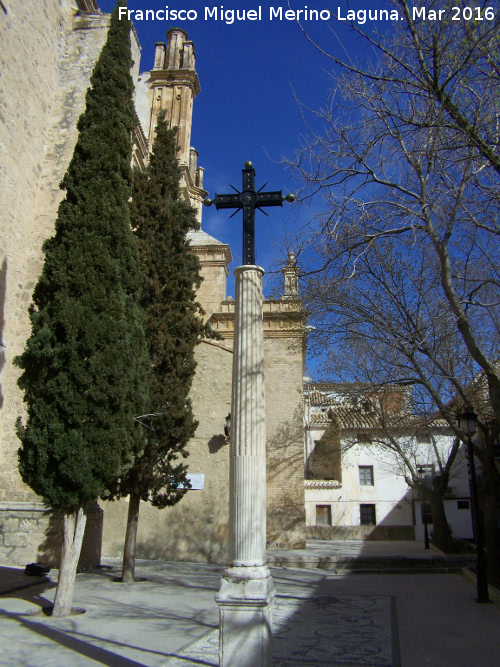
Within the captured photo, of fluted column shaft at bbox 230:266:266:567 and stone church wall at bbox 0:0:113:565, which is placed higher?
stone church wall at bbox 0:0:113:565

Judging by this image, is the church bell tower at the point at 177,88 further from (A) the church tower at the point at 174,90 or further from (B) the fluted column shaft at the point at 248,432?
(B) the fluted column shaft at the point at 248,432

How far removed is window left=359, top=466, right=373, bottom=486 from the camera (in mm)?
25172

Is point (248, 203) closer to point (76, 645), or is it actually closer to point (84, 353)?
point (84, 353)

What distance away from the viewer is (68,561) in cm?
650

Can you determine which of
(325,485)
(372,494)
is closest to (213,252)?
(325,485)

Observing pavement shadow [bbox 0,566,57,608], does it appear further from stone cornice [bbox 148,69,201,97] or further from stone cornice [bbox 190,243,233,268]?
stone cornice [bbox 148,69,201,97]

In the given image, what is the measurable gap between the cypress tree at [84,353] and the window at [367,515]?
19.7 m

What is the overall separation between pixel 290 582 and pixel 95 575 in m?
3.58

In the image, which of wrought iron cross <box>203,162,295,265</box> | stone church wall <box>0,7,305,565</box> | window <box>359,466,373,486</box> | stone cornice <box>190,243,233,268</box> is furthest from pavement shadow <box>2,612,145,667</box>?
window <box>359,466,373,486</box>

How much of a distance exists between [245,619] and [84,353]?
12.9 ft

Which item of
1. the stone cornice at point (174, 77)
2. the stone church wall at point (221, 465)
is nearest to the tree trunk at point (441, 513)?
the stone church wall at point (221, 465)

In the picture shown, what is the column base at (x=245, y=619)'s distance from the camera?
403cm

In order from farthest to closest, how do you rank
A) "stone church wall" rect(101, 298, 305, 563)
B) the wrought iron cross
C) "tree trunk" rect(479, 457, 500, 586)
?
"stone church wall" rect(101, 298, 305, 563) → "tree trunk" rect(479, 457, 500, 586) → the wrought iron cross

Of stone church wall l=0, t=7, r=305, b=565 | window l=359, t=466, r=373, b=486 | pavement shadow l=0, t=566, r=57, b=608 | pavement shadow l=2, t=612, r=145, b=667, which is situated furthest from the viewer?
window l=359, t=466, r=373, b=486
